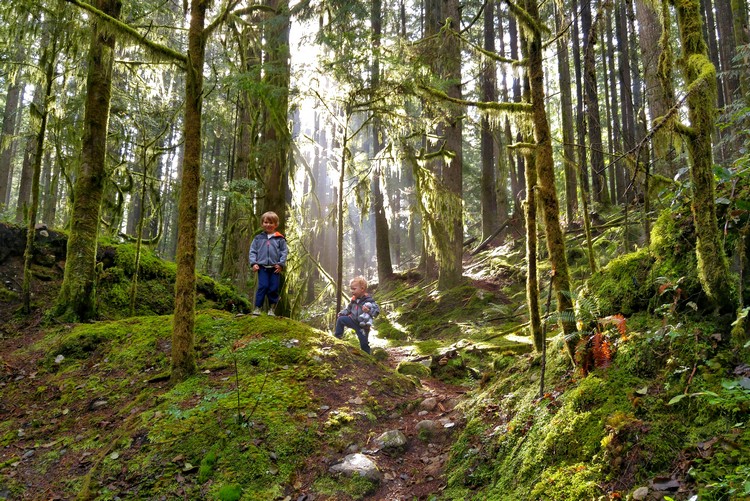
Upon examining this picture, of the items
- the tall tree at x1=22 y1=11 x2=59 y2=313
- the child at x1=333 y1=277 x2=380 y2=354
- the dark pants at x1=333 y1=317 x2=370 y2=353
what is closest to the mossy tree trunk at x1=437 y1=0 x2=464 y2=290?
the child at x1=333 y1=277 x2=380 y2=354

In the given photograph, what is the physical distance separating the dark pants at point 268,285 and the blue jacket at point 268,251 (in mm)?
141

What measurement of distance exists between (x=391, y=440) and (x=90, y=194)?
6699 millimetres

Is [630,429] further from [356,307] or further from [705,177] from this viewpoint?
[356,307]

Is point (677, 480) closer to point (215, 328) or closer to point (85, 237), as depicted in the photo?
point (215, 328)

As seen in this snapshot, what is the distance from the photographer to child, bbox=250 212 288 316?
697 centimetres

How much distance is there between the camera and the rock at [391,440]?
419 centimetres

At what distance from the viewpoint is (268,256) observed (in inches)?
275

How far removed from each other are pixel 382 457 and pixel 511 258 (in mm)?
11233

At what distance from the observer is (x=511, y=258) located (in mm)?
14305

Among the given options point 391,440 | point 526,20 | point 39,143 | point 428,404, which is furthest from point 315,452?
point 39,143

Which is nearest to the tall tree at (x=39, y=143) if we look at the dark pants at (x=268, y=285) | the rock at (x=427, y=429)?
the dark pants at (x=268, y=285)

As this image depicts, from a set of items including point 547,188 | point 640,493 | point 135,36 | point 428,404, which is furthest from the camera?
point 135,36

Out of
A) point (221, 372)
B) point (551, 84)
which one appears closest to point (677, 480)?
point (221, 372)

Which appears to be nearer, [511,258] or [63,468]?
[63,468]
